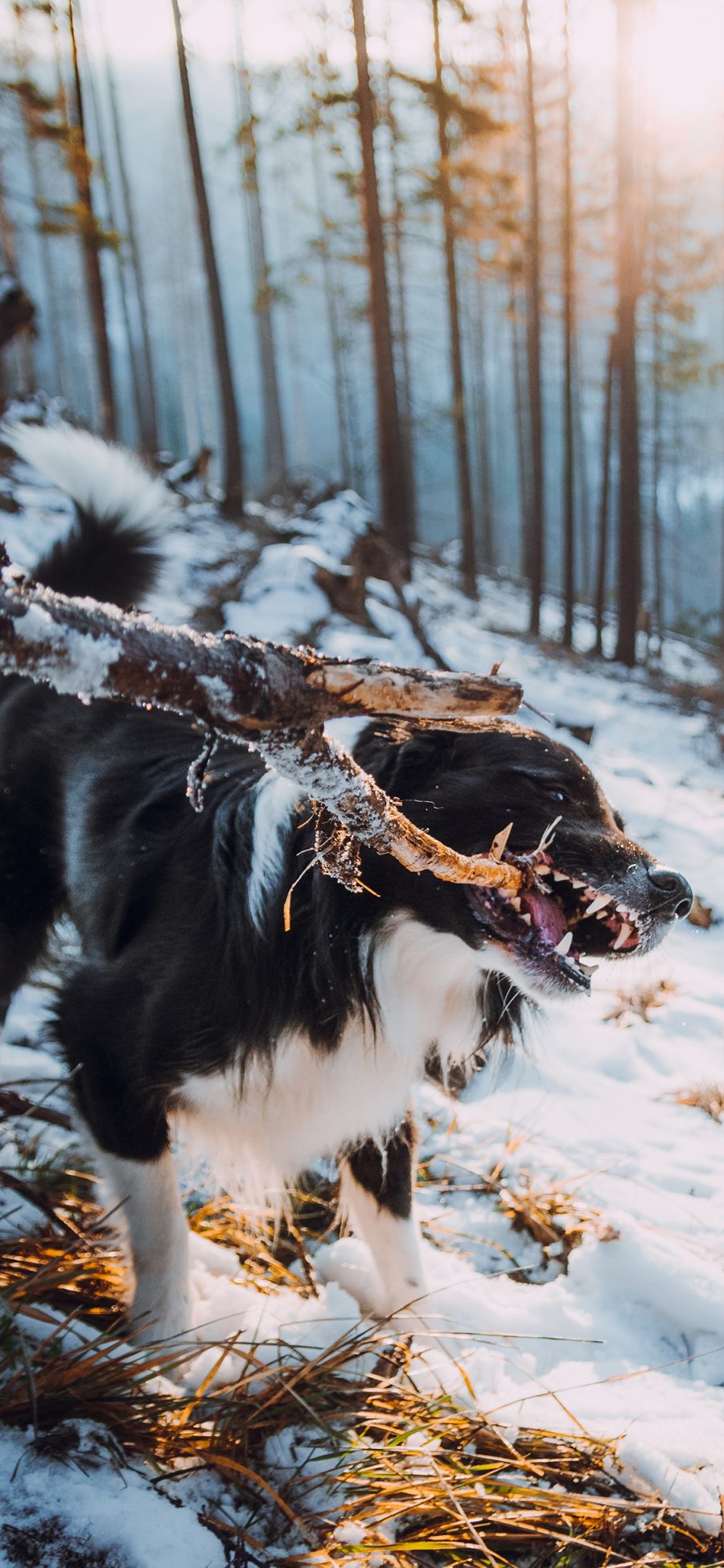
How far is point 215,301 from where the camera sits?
15.0 meters

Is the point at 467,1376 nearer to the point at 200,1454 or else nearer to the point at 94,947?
the point at 200,1454

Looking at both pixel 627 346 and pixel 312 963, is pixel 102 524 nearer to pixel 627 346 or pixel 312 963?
→ pixel 312 963

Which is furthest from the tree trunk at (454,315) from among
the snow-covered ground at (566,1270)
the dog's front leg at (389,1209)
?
the dog's front leg at (389,1209)

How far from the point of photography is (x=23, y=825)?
2.88 metres

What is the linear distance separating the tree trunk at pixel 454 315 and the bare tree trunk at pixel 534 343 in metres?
1.26

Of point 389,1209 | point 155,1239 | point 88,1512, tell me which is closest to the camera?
point 88,1512

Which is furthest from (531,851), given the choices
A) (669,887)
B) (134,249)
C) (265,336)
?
(134,249)

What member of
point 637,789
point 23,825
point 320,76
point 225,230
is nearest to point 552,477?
point 225,230

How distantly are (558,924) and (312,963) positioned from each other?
0.55m

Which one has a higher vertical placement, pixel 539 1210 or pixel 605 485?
pixel 605 485

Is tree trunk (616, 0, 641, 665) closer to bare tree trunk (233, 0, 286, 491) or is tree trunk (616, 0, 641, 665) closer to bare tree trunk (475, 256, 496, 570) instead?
bare tree trunk (233, 0, 286, 491)

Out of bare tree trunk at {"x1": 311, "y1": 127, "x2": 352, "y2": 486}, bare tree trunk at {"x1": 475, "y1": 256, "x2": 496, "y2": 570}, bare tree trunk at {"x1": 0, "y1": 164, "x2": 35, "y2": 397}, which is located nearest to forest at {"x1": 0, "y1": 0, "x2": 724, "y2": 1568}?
bare tree trunk at {"x1": 0, "y1": 164, "x2": 35, "y2": 397}

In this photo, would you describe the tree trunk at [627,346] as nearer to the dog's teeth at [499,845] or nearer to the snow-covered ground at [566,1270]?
the snow-covered ground at [566,1270]

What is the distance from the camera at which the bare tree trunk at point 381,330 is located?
11.9 meters
